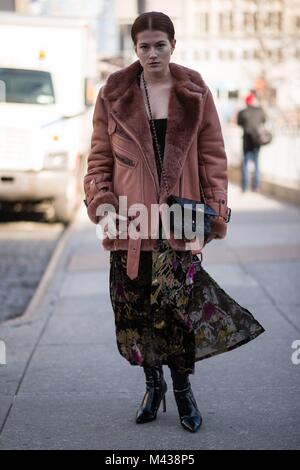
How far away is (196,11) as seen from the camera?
368 feet

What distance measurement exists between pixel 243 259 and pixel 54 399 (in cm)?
485

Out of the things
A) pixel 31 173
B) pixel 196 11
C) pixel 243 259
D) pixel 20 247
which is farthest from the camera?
pixel 196 11

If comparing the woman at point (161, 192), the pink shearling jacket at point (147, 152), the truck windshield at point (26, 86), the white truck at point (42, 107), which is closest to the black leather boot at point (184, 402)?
the woman at point (161, 192)

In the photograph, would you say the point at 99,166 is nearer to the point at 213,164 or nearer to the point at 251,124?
the point at 213,164

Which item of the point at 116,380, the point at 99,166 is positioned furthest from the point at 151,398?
the point at 99,166

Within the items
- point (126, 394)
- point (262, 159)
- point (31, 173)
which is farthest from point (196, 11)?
point (126, 394)

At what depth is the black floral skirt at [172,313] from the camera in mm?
4242

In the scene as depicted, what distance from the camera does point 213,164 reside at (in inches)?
168

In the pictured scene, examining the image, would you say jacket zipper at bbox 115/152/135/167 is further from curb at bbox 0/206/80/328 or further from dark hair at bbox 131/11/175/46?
curb at bbox 0/206/80/328

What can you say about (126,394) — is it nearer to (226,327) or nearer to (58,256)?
(226,327)

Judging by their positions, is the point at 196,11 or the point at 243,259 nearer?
the point at 243,259

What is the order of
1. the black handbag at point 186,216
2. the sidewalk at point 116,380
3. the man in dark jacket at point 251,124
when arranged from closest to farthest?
1. the black handbag at point 186,216
2. the sidewalk at point 116,380
3. the man in dark jacket at point 251,124

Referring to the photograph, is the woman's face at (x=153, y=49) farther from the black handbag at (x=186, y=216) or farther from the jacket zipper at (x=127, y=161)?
the jacket zipper at (x=127, y=161)
